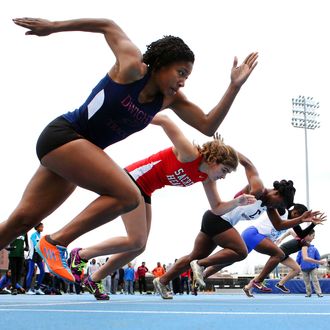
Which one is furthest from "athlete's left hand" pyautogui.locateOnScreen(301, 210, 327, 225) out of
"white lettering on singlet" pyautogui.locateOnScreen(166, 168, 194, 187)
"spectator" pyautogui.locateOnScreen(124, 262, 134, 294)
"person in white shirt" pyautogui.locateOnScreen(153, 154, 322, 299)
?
"spectator" pyautogui.locateOnScreen(124, 262, 134, 294)

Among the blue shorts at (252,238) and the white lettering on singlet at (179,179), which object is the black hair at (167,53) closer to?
the white lettering on singlet at (179,179)

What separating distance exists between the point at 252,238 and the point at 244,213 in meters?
0.90

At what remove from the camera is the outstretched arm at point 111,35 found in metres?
3.32

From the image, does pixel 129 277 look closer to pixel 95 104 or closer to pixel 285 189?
pixel 285 189

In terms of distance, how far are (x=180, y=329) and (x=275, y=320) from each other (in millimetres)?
796

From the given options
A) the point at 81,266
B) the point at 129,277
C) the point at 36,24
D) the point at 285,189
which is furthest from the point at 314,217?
the point at 129,277

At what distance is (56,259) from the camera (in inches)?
132

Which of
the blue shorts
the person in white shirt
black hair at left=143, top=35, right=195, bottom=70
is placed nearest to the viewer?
black hair at left=143, top=35, right=195, bottom=70

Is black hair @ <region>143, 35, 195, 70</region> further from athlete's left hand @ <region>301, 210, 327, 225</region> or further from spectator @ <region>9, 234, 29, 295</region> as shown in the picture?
spectator @ <region>9, 234, 29, 295</region>

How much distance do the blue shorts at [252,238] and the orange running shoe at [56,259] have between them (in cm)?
531

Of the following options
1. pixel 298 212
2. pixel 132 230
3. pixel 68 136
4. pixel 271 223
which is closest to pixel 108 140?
pixel 68 136

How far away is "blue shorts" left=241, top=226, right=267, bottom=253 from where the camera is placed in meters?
8.38

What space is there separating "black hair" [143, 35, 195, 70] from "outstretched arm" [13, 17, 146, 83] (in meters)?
0.09

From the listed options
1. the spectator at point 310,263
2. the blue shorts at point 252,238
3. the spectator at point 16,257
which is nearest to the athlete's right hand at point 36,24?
the blue shorts at point 252,238
